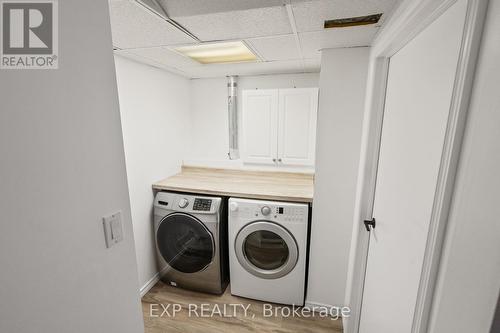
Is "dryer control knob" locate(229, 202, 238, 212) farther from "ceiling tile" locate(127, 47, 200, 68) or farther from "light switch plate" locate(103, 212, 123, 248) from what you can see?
"ceiling tile" locate(127, 47, 200, 68)

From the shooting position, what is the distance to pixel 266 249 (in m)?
1.98

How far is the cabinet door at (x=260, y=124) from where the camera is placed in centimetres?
225

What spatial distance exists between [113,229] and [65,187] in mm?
230

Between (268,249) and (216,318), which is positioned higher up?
(268,249)

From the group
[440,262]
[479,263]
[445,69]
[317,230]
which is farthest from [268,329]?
[445,69]

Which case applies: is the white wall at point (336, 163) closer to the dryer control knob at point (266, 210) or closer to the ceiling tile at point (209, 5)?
the dryer control knob at point (266, 210)

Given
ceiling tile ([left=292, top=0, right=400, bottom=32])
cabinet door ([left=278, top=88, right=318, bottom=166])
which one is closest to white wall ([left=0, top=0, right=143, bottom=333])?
ceiling tile ([left=292, top=0, right=400, bottom=32])

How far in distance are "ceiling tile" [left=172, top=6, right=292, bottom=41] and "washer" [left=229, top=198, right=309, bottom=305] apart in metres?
1.23

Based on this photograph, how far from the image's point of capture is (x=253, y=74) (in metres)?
2.47

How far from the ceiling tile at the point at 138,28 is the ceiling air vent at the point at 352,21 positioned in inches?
31.5

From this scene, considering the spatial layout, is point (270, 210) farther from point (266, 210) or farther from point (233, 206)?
point (233, 206)

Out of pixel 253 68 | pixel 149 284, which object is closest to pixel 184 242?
pixel 149 284

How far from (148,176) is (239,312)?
1510 mm

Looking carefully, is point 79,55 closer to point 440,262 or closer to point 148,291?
point 440,262
